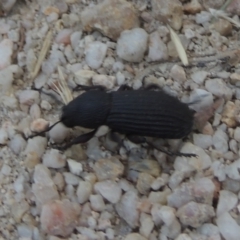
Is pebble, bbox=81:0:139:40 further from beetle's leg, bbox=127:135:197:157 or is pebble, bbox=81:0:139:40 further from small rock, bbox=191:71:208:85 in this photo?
beetle's leg, bbox=127:135:197:157

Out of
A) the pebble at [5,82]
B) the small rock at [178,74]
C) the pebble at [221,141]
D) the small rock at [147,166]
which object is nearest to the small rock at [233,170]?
the pebble at [221,141]

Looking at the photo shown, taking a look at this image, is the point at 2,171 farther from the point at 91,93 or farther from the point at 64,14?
the point at 64,14

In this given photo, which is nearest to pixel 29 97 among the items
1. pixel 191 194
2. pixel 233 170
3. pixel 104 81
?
pixel 104 81

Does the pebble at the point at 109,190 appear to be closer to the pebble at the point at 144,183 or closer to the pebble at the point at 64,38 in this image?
the pebble at the point at 144,183

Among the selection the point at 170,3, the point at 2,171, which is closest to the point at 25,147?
the point at 2,171

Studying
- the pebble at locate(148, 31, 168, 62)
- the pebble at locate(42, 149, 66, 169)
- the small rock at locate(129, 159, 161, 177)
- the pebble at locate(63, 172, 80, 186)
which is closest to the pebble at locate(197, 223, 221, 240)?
the small rock at locate(129, 159, 161, 177)

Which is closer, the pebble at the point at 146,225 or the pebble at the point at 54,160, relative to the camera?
the pebble at the point at 146,225
